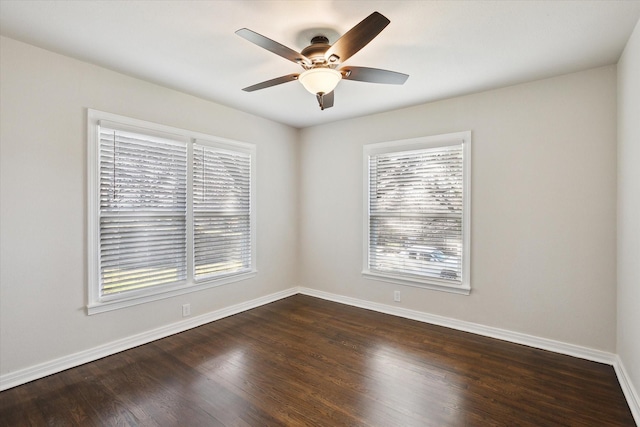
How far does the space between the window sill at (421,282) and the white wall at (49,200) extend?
2607mm

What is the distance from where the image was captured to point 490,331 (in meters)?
3.30

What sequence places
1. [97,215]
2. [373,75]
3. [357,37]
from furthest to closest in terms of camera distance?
[97,215]
[373,75]
[357,37]

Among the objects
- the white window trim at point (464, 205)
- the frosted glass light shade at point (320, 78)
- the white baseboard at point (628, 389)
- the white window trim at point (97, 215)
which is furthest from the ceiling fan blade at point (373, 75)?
the white baseboard at point (628, 389)

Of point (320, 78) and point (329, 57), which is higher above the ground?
point (329, 57)

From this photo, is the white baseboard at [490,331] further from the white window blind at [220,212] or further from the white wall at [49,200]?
the white wall at [49,200]

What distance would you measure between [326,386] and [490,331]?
202 cm

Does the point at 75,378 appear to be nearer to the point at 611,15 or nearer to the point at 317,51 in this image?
the point at 317,51

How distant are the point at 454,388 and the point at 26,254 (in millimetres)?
3516

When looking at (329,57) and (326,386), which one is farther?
(326,386)

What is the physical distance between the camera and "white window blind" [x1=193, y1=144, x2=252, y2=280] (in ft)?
11.9

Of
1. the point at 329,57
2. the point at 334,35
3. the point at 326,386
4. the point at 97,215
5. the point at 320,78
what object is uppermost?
the point at 334,35

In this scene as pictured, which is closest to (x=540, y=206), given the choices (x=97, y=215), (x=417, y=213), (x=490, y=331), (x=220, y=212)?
(x=417, y=213)

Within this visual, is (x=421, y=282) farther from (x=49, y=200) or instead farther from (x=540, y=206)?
(x=49, y=200)

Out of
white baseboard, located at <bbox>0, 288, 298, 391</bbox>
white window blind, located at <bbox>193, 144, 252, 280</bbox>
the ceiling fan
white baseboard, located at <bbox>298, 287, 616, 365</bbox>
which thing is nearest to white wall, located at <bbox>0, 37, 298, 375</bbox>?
white baseboard, located at <bbox>0, 288, 298, 391</bbox>
